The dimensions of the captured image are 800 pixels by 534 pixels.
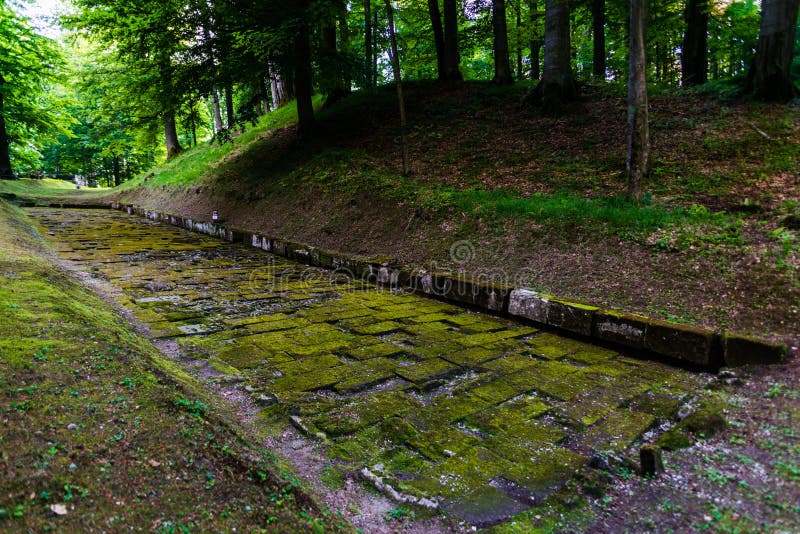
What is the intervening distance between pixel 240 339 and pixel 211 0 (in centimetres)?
1040

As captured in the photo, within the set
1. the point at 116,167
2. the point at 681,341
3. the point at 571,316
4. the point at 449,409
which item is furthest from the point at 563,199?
the point at 116,167

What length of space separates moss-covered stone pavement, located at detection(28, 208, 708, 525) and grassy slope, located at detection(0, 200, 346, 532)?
726 mm

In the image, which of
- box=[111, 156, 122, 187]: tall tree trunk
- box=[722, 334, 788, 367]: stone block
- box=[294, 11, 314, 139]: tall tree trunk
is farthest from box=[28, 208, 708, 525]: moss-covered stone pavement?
box=[111, 156, 122, 187]: tall tree trunk

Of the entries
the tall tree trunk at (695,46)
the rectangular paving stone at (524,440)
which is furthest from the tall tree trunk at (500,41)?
the rectangular paving stone at (524,440)

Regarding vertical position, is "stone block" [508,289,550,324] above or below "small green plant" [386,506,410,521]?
above

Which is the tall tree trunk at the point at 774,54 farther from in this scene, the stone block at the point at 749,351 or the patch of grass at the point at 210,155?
the patch of grass at the point at 210,155

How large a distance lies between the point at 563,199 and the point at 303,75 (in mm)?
8429

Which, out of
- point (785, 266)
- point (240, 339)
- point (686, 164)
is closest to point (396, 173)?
point (686, 164)

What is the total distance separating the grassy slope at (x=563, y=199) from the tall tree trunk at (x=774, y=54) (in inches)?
17.6

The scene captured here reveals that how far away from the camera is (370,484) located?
2.35 meters

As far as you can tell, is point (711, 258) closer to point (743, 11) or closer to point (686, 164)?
point (686, 164)

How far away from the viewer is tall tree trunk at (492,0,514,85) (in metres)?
12.5

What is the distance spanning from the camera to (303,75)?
1184 centimetres

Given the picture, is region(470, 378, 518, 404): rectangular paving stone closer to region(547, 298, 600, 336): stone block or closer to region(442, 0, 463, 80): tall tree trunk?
region(547, 298, 600, 336): stone block
